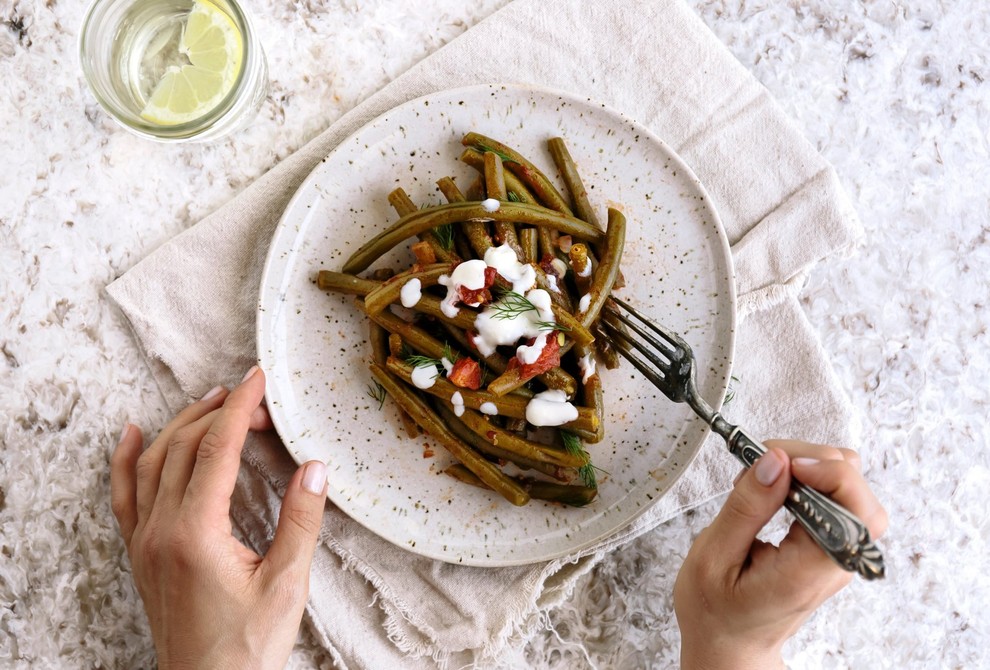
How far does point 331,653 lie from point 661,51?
2397 millimetres

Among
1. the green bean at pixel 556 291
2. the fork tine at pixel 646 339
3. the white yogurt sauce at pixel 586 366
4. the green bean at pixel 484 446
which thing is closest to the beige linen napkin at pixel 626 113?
the green bean at pixel 484 446

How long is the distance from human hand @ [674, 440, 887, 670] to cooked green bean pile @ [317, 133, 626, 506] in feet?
1.69

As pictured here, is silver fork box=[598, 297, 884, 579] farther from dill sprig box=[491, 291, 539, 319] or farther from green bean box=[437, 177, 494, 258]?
green bean box=[437, 177, 494, 258]

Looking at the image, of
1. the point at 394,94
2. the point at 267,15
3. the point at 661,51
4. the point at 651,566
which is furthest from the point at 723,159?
the point at 267,15

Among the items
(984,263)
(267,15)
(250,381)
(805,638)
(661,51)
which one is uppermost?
(267,15)

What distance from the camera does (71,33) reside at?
2750 millimetres

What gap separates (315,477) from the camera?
2408 millimetres

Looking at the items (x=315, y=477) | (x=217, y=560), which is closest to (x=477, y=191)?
(x=315, y=477)

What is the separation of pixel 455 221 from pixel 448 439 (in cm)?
70

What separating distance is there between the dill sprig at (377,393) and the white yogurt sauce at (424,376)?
20cm

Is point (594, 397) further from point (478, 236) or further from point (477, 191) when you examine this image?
point (477, 191)

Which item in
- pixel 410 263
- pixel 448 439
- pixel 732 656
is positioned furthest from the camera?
pixel 410 263

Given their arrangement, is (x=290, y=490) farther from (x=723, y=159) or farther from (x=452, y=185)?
(x=723, y=159)

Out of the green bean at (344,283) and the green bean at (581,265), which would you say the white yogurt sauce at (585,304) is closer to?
the green bean at (581,265)
